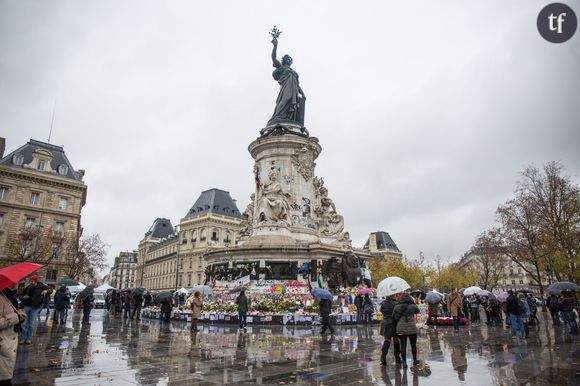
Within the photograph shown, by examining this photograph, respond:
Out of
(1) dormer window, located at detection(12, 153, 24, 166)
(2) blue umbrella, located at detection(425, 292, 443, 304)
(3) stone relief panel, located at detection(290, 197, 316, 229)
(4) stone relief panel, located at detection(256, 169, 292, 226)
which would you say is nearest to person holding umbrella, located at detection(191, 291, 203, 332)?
(4) stone relief panel, located at detection(256, 169, 292, 226)

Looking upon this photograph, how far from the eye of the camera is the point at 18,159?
52312mm

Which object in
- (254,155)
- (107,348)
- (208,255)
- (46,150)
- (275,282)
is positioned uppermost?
(46,150)

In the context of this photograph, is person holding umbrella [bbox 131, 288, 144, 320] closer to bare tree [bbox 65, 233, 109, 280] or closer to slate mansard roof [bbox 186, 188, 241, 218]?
bare tree [bbox 65, 233, 109, 280]

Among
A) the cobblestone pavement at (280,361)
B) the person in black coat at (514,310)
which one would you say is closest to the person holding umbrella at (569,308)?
the cobblestone pavement at (280,361)

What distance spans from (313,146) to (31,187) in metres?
42.6

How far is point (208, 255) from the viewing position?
26.5 metres

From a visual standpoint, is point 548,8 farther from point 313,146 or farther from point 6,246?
point 6,246

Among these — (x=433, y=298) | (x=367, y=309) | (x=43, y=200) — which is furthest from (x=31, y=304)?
(x=43, y=200)

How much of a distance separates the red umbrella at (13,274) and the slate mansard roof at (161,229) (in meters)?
104

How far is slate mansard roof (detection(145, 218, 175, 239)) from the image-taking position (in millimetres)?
104562

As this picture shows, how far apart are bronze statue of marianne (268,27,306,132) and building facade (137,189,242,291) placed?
3944 cm

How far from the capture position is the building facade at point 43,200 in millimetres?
47844

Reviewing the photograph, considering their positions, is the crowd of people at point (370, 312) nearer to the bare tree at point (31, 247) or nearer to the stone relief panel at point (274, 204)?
the stone relief panel at point (274, 204)

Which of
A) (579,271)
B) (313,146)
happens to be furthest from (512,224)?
(313,146)
